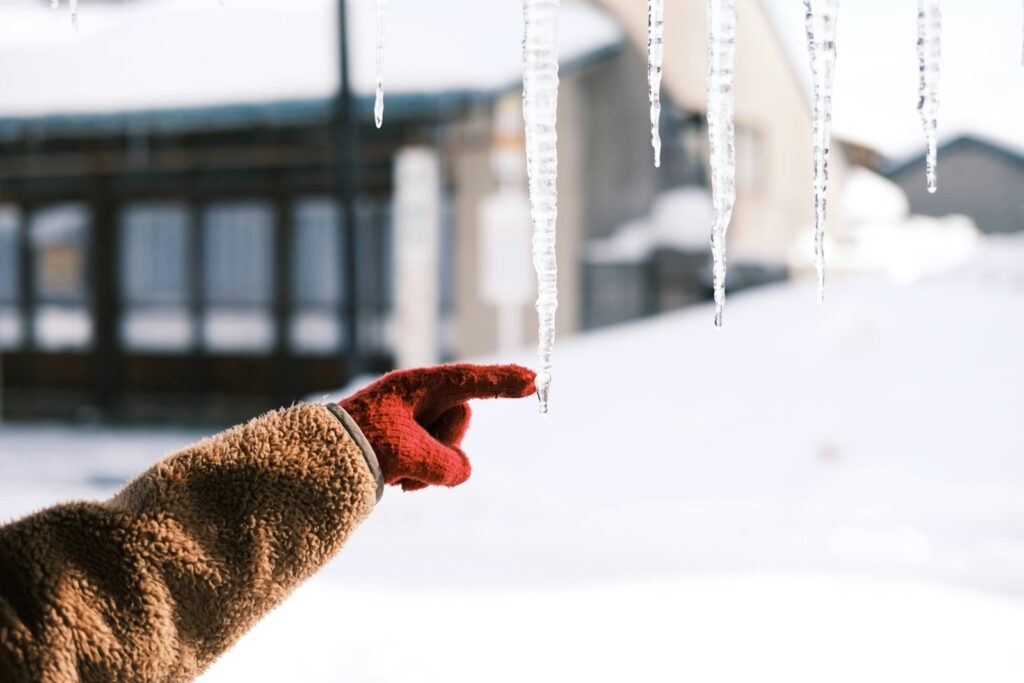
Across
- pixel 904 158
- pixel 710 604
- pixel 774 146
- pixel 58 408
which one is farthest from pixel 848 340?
pixel 904 158

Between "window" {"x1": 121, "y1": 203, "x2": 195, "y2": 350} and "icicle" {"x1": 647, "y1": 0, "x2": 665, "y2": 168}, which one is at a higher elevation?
Answer: "icicle" {"x1": 647, "y1": 0, "x2": 665, "y2": 168}

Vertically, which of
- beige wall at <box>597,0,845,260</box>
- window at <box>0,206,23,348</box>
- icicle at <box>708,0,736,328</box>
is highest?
beige wall at <box>597,0,845,260</box>

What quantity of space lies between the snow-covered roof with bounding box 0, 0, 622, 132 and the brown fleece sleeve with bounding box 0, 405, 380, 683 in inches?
281

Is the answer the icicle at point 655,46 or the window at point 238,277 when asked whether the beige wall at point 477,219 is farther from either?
the icicle at point 655,46

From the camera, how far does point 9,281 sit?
11117mm

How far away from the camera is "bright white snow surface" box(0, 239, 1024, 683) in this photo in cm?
291

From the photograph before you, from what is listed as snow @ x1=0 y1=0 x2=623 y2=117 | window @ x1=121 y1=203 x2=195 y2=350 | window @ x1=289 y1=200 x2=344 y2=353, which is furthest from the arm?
window @ x1=121 y1=203 x2=195 y2=350

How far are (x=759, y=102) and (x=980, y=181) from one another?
35.2 feet

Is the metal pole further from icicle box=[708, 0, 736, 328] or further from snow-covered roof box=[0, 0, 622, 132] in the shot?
icicle box=[708, 0, 736, 328]

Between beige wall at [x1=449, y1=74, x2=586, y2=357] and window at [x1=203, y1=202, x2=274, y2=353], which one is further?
window at [x1=203, y1=202, x2=274, y2=353]

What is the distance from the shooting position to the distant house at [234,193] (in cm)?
906

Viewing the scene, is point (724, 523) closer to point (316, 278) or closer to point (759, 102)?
point (316, 278)

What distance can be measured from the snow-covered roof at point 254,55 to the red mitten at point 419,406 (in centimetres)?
703

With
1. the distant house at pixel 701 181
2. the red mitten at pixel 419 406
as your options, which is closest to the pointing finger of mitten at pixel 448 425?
the red mitten at pixel 419 406
